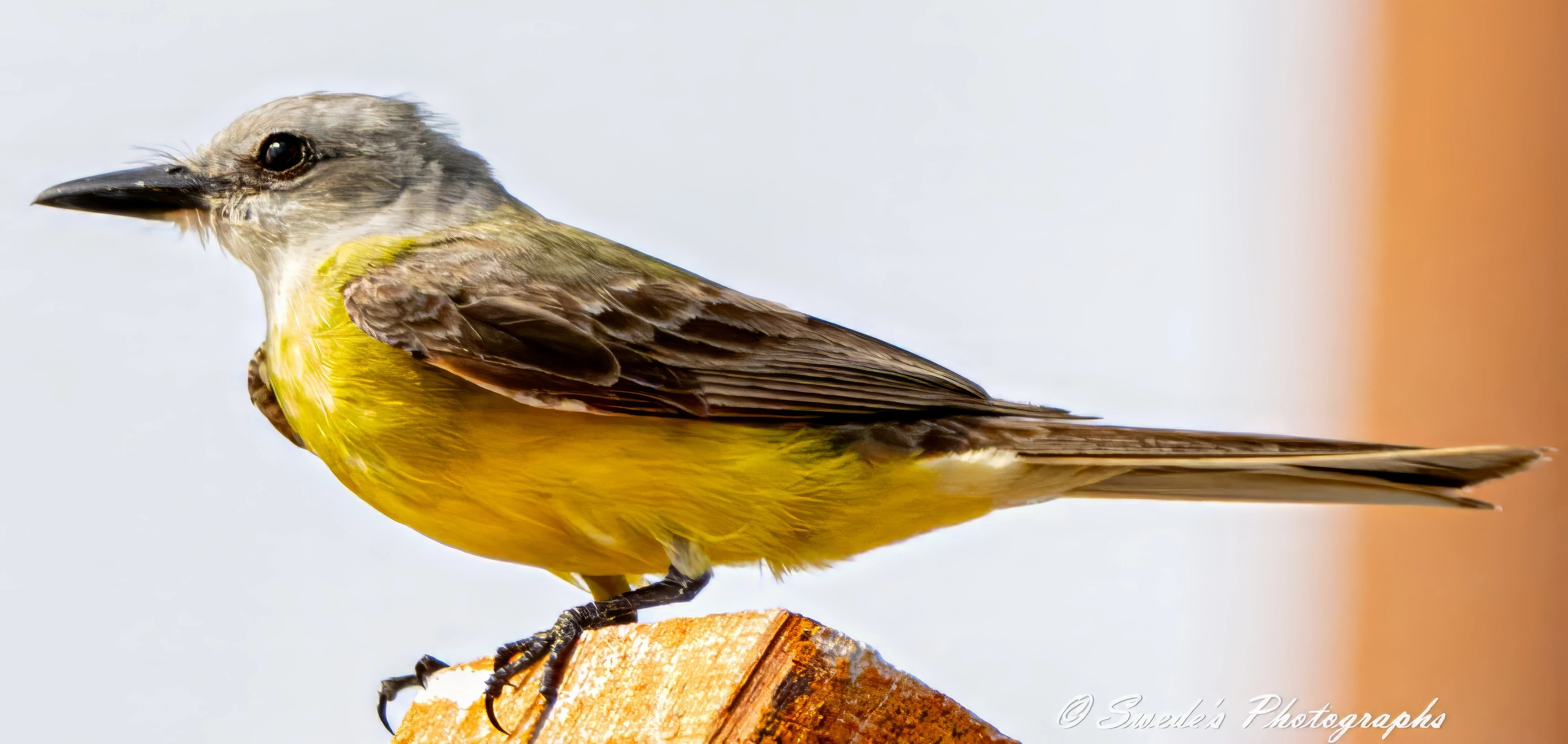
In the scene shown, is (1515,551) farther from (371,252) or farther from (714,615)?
(371,252)

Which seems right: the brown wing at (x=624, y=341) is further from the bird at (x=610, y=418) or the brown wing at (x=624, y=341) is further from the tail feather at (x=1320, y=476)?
the tail feather at (x=1320, y=476)

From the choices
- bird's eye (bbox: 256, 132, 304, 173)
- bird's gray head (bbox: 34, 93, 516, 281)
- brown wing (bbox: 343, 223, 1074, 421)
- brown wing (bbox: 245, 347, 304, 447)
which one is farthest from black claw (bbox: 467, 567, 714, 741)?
bird's eye (bbox: 256, 132, 304, 173)

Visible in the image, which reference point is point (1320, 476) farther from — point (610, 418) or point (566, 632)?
point (566, 632)

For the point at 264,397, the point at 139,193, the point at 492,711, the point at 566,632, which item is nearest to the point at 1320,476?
the point at 566,632

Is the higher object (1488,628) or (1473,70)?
(1473,70)

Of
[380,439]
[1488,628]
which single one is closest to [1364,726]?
[1488,628]

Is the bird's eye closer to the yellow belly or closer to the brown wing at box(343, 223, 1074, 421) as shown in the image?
the brown wing at box(343, 223, 1074, 421)

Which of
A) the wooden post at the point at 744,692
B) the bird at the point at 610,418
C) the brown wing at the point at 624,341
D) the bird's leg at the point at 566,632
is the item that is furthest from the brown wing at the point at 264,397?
the wooden post at the point at 744,692
